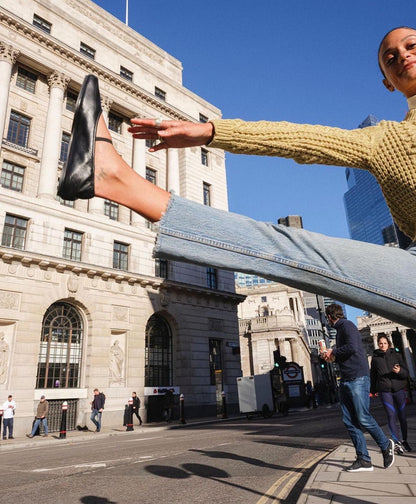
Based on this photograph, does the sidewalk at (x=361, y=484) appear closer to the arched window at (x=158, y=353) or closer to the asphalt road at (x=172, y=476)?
the asphalt road at (x=172, y=476)

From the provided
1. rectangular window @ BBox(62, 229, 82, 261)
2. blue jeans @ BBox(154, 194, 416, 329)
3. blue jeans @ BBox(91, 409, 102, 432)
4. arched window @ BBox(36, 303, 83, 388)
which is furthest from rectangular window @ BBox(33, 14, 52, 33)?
blue jeans @ BBox(154, 194, 416, 329)

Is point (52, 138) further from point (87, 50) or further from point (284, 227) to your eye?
point (284, 227)

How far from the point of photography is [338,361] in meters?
5.20

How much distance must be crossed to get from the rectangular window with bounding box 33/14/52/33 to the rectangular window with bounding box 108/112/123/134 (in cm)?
616

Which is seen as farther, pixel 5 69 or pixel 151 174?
pixel 151 174

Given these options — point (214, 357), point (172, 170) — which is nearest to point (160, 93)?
point (172, 170)

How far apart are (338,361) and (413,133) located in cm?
408

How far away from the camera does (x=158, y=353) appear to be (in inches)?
942

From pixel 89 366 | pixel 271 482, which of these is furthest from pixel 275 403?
pixel 271 482

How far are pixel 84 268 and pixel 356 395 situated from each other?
58.2ft

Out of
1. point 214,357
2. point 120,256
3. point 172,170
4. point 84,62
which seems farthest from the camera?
point 172,170

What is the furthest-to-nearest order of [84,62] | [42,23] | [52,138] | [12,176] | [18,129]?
[84,62] < [42,23] < [52,138] < [18,129] < [12,176]

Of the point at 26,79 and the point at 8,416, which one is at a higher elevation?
the point at 26,79

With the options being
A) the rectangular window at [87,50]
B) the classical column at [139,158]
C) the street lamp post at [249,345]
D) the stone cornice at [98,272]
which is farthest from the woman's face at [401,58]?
the street lamp post at [249,345]
